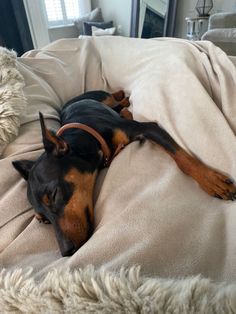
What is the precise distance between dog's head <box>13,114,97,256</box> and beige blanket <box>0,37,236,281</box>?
4cm

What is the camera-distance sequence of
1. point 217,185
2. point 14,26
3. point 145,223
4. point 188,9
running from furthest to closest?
point 188,9 → point 14,26 → point 217,185 → point 145,223

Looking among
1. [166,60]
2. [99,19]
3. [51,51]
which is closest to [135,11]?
[99,19]

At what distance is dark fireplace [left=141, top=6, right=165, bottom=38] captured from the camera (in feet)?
11.4

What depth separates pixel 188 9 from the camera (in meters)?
3.85

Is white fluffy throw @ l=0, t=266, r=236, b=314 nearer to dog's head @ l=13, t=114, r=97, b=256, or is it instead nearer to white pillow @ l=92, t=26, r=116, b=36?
dog's head @ l=13, t=114, r=97, b=256

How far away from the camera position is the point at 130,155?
951mm

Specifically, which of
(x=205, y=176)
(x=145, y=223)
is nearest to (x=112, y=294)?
(x=145, y=223)

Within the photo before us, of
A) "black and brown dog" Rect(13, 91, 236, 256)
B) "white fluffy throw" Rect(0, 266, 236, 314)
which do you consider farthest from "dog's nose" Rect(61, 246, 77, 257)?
"white fluffy throw" Rect(0, 266, 236, 314)

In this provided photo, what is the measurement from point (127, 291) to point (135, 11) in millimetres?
3791

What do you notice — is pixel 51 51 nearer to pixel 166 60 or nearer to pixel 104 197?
pixel 166 60

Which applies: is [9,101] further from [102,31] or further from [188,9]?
[188,9]

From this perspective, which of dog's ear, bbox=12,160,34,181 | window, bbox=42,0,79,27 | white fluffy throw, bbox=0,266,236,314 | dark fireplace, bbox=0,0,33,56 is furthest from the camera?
window, bbox=42,0,79,27

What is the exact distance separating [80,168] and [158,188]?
1.05ft

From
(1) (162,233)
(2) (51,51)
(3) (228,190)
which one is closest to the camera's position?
(1) (162,233)
